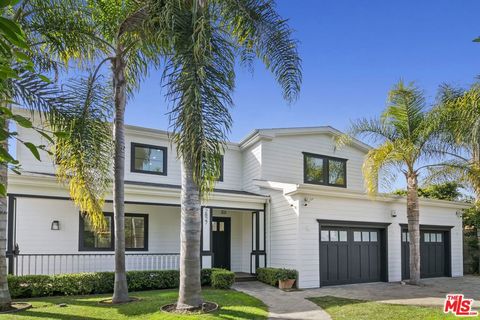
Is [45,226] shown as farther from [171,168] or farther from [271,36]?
[271,36]

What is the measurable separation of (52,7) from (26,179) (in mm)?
5043

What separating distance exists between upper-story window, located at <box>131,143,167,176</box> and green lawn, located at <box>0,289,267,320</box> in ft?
19.2

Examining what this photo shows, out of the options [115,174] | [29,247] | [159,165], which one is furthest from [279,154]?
[29,247]

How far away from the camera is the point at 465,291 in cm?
1333

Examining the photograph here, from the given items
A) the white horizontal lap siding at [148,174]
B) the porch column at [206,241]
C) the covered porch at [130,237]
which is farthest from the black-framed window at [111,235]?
the porch column at [206,241]

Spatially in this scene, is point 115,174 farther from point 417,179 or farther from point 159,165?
point 417,179

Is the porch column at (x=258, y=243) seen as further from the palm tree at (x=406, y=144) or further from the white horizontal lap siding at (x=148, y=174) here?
the palm tree at (x=406, y=144)

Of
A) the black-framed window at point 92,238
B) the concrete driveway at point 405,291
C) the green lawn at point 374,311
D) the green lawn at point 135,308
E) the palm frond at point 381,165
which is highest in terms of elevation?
the palm frond at point 381,165

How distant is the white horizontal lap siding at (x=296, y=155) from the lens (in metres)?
17.2

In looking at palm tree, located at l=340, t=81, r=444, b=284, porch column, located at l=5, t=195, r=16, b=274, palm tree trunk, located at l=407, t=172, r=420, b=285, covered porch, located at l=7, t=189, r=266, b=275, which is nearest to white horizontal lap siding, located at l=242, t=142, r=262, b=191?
covered porch, located at l=7, t=189, r=266, b=275

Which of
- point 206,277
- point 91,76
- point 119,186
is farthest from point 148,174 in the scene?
point 91,76

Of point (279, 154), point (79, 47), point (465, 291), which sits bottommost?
point (465, 291)

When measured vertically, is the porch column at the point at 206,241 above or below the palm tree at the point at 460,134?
below

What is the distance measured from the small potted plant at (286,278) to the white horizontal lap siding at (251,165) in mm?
4252
